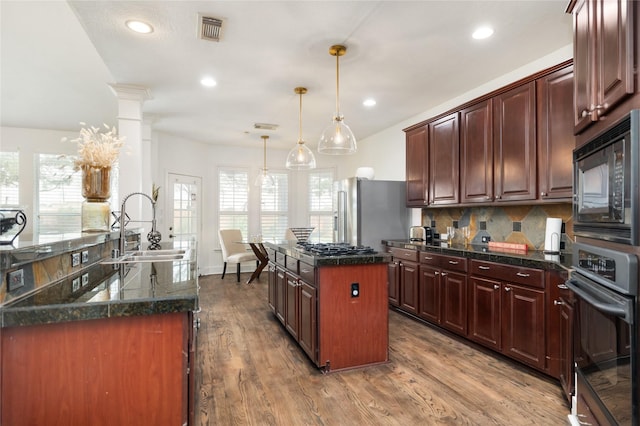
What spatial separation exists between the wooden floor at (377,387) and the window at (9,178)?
5279mm

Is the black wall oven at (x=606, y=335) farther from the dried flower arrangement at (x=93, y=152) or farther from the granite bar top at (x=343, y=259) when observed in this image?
the dried flower arrangement at (x=93, y=152)

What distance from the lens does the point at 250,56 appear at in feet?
10.1

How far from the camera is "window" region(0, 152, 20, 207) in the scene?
235 inches

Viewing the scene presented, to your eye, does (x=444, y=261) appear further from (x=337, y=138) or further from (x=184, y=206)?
(x=184, y=206)

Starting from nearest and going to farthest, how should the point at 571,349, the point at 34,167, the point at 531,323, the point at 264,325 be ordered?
the point at 571,349 < the point at 531,323 < the point at 264,325 < the point at 34,167

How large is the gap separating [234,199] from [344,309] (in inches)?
194

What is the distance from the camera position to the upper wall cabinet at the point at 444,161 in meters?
3.65

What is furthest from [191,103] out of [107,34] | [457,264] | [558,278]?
[558,278]

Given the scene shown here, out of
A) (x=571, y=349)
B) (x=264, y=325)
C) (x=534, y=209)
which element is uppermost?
(x=534, y=209)

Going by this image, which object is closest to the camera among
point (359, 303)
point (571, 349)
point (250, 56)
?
point (571, 349)

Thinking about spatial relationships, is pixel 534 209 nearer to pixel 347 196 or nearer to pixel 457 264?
pixel 457 264

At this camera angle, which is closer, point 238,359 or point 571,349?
point 571,349

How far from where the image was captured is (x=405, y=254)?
3.95 m

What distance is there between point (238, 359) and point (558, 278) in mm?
2551
